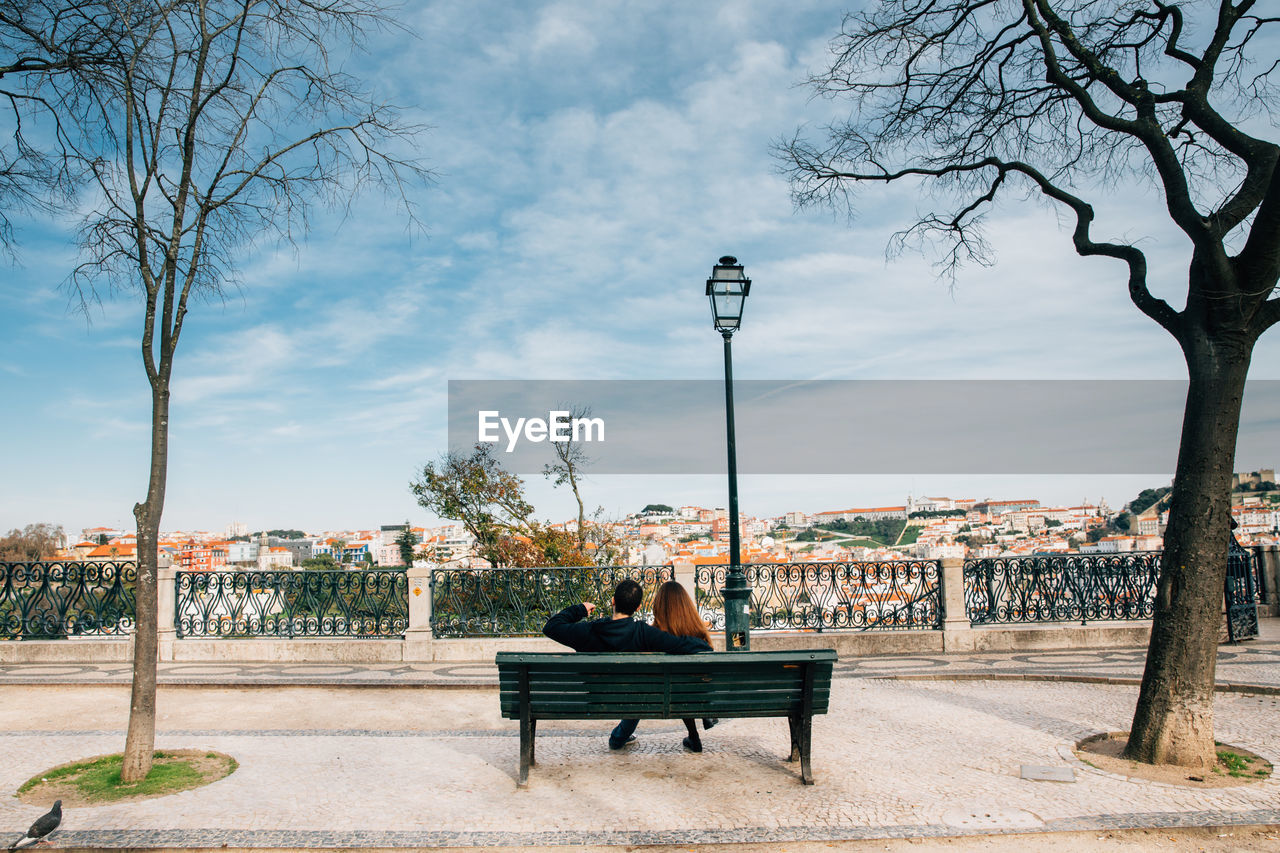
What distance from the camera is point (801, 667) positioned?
17.9ft

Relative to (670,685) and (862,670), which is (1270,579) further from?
(670,685)

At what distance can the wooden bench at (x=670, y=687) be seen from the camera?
17.6 feet

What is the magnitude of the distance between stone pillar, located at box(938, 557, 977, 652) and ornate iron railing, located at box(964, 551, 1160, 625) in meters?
0.22

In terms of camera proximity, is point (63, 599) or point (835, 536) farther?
point (835, 536)

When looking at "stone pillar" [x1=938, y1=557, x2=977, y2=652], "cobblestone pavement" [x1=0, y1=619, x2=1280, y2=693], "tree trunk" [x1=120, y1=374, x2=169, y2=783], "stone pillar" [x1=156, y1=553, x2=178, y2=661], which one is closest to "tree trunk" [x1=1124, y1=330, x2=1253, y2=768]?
"cobblestone pavement" [x1=0, y1=619, x2=1280, y2=693]

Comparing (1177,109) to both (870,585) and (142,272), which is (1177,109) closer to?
(870,585)

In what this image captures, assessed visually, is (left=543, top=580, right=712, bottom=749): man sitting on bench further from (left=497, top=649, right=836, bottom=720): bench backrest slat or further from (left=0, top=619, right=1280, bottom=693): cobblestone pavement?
(left=0, top=619, right=1280, bottom=693): cobblestone pavement

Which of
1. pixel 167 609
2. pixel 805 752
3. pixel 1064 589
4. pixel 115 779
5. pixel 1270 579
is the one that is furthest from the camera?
pixel 1270 579

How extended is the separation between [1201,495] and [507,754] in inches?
210

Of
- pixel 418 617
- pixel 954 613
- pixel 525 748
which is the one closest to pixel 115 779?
pixel 525 748

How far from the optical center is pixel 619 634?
5.76 m

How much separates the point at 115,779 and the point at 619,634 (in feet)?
11.5

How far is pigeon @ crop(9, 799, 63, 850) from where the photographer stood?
427 centimetres

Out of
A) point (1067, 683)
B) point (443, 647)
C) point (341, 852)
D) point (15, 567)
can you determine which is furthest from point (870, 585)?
point (15, 567)
